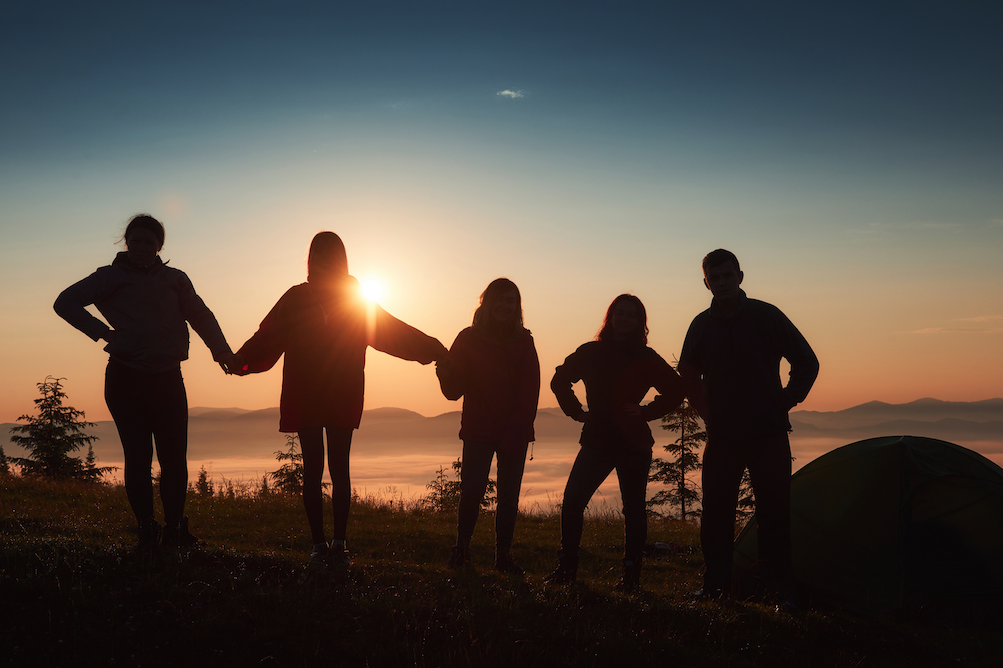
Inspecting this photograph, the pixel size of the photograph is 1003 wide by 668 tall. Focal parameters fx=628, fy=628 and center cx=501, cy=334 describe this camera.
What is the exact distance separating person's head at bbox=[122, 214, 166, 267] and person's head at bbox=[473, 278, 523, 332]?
3018 millimetres

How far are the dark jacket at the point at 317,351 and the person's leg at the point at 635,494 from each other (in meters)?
2.47

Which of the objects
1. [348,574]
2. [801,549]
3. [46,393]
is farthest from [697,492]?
[46,393]

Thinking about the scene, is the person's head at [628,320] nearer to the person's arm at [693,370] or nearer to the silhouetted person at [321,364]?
the person's arm at [693,370]

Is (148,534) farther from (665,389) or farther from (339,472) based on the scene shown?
(665,389)

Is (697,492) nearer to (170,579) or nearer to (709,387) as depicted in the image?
(709,387)

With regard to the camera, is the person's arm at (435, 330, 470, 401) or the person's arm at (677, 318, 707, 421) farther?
the person's arm at (435, 330, 470, 401)

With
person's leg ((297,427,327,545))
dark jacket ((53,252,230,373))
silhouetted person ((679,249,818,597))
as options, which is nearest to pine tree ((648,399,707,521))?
silhouetted person ((679,249,818,597))

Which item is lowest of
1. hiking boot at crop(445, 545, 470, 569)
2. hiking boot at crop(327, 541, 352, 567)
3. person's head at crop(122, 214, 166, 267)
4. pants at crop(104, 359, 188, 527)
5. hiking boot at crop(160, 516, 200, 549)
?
hiking boot at crop(445, 545, 470, 569)

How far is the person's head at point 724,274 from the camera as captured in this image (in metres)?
5.77

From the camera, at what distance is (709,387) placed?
5879 millimetres

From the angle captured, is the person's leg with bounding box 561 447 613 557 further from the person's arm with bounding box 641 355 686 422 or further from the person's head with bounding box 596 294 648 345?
the person's head with bounding box 596 294 648 345

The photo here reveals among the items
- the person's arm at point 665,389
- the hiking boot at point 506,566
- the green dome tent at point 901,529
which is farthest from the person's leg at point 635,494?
the green dome tent at point 901,529

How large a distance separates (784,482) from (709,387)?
104 cm

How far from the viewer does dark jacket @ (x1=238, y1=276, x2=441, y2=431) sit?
18.4ft
